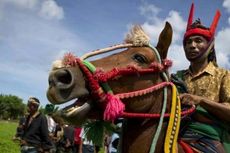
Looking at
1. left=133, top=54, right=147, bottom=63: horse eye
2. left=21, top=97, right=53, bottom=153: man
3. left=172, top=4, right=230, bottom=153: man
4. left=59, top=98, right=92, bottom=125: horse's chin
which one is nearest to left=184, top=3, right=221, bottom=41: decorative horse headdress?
left=172, top=4, right=230, bottom=153: man

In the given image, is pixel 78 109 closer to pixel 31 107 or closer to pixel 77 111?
pixel 77 111

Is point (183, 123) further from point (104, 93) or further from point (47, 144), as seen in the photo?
point (47, 144)

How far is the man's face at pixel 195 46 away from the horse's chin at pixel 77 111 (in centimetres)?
169

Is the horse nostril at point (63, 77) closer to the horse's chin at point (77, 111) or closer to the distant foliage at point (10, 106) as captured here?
the horse's chin at point (77, 111)

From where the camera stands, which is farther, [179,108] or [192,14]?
[192,14]

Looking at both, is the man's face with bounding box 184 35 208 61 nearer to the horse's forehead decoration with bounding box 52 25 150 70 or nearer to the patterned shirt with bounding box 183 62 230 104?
the patterned shirt with bounding box 183 62 230 104

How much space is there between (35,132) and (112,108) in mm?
7609

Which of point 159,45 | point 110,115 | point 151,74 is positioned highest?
point 159,45

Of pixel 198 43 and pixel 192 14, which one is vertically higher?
pixel 192 14

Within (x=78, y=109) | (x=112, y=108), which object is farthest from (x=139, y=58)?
(x=78, y=109)

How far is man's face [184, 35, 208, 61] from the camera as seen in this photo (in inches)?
203

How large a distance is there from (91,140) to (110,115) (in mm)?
589

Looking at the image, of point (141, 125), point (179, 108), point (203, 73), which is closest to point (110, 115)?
point (141, 125)

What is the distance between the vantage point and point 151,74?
4461mm
